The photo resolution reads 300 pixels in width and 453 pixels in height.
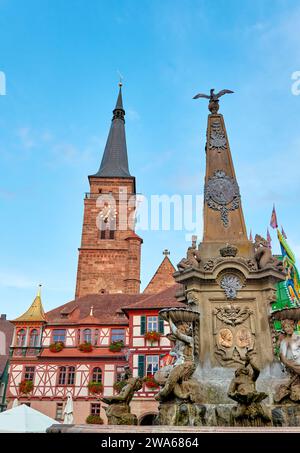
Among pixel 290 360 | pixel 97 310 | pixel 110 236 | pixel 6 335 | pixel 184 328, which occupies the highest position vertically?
pixel 110 236

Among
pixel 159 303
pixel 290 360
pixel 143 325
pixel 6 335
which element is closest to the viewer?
pixel 290 360

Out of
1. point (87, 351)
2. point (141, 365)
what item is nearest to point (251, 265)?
point (141, 365)

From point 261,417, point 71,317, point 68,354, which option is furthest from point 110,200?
point 261,417

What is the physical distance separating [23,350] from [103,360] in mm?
5890

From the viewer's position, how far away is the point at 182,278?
27.2ft

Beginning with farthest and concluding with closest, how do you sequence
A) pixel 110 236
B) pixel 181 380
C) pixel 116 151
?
1. pixel 116 151
2. pixel 110 236
3. pixel 181 380

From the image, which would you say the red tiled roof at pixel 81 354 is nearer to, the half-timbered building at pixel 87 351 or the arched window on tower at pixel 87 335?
the half-timbered building at pixel 87 351

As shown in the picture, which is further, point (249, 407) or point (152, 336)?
point (152, 336)

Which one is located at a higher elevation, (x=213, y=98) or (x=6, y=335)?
(x=6, y=335)

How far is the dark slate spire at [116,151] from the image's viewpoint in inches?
2098

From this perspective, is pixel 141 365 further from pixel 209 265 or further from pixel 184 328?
pixel 184 328

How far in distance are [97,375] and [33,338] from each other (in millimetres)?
5547

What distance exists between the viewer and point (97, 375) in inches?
1077
